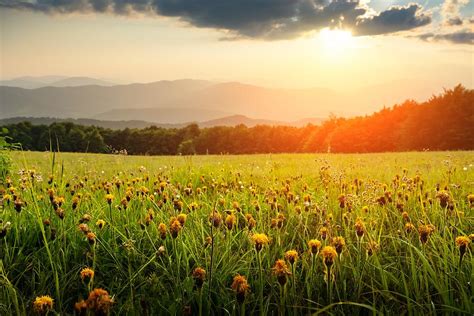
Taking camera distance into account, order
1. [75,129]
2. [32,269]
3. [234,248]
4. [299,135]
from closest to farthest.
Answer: [32,269] → [234,248] → [75,129] → [299,135]

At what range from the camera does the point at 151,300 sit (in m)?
2.85

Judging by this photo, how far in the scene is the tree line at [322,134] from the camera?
49.7 m

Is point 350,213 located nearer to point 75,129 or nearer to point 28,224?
point 28,224

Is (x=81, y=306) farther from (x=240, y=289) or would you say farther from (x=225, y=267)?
(x=225, y=267)

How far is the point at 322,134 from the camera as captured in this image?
222 feet

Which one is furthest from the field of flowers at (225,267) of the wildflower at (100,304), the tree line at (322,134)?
the tree line at (322,134)

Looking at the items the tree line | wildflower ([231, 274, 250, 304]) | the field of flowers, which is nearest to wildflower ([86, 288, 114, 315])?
the field of flowers

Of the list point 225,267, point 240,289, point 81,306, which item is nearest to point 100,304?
point 81,306

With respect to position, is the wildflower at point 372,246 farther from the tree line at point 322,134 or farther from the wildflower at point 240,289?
the tree line at point 322,134

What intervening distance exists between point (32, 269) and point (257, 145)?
246ft

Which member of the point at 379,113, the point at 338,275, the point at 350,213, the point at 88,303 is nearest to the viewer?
the point at 88,303

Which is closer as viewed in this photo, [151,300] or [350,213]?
[151,300]

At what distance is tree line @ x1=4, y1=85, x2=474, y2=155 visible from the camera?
49.7 metres

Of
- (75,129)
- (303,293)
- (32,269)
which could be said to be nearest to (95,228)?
(32,269)
